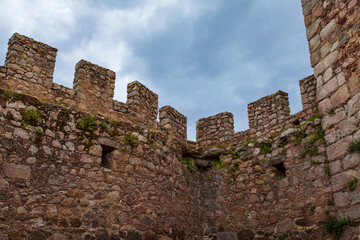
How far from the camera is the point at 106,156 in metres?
7.48

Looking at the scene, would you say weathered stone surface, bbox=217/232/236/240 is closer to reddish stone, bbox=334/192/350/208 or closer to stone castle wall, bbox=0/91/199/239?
stone castle wall, bbox=0/91/199/239

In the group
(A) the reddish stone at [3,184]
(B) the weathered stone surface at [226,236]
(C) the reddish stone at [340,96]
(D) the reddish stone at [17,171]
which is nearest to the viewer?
(A) the reddish stone at [3,184]

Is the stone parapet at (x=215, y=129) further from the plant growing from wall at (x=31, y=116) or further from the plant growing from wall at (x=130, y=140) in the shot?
the plant growing from wall at (x=31, y=116)

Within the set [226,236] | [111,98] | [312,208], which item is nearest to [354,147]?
[312,208]

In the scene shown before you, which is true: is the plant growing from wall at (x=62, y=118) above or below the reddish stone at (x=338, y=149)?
above

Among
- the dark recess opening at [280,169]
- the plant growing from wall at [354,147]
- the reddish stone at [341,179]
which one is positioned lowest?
the reddish stone at [341,179]

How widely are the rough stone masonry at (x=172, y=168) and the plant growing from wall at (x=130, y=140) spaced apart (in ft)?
0.07

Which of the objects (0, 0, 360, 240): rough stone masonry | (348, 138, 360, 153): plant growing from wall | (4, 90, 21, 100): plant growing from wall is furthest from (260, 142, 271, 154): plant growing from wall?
(4, 90, 21, 100): plant growing from wall

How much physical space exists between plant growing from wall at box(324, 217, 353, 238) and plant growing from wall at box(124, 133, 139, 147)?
137 inches

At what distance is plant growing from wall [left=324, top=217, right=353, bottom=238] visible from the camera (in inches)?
250

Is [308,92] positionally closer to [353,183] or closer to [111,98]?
[111,98]

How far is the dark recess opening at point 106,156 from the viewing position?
24.3ft

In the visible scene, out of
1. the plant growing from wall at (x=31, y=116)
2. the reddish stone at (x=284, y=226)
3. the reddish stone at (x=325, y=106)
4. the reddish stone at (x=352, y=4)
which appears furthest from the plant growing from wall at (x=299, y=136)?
the plant growing from wall at (x=31, y=116)

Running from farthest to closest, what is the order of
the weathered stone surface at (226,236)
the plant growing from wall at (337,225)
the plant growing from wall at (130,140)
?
the weathered stone surface at (226,236) < the plant growing from wall at (130,140) < the plant growing from wall at (337,225)
